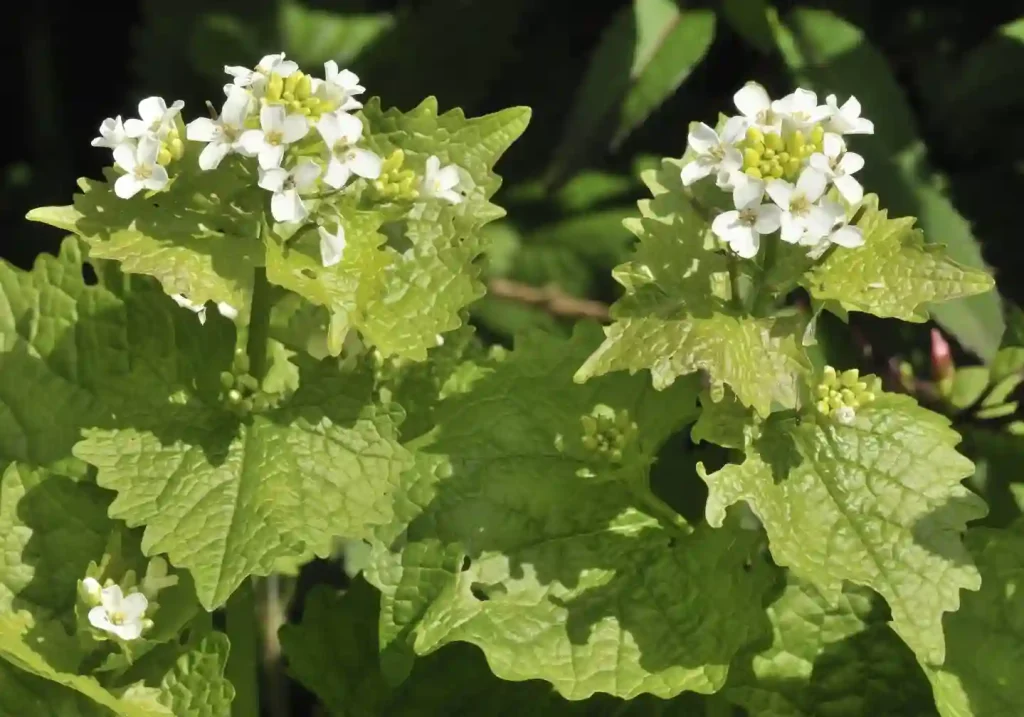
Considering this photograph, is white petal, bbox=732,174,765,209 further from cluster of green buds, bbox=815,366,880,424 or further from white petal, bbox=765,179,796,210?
cluster of green buds, bbox=815,366,880,424

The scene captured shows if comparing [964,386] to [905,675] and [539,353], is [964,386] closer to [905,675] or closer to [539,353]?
[905,675]

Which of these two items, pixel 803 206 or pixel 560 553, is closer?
pixel 803 206

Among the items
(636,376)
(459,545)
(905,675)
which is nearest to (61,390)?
(459,545)

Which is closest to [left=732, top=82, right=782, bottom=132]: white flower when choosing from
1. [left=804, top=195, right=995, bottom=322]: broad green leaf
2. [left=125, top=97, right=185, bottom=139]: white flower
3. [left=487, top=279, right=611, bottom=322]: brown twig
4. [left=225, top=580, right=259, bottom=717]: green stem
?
[left=804, top=195, right=995, bottom=322]: broad green leaf

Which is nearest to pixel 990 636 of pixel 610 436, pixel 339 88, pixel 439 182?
pixel 610 436

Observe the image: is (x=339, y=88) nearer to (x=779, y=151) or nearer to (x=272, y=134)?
(x=272, y=134)

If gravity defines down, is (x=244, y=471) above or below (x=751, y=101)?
below

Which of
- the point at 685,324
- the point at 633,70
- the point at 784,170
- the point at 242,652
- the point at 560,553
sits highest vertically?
the point at 784,170
